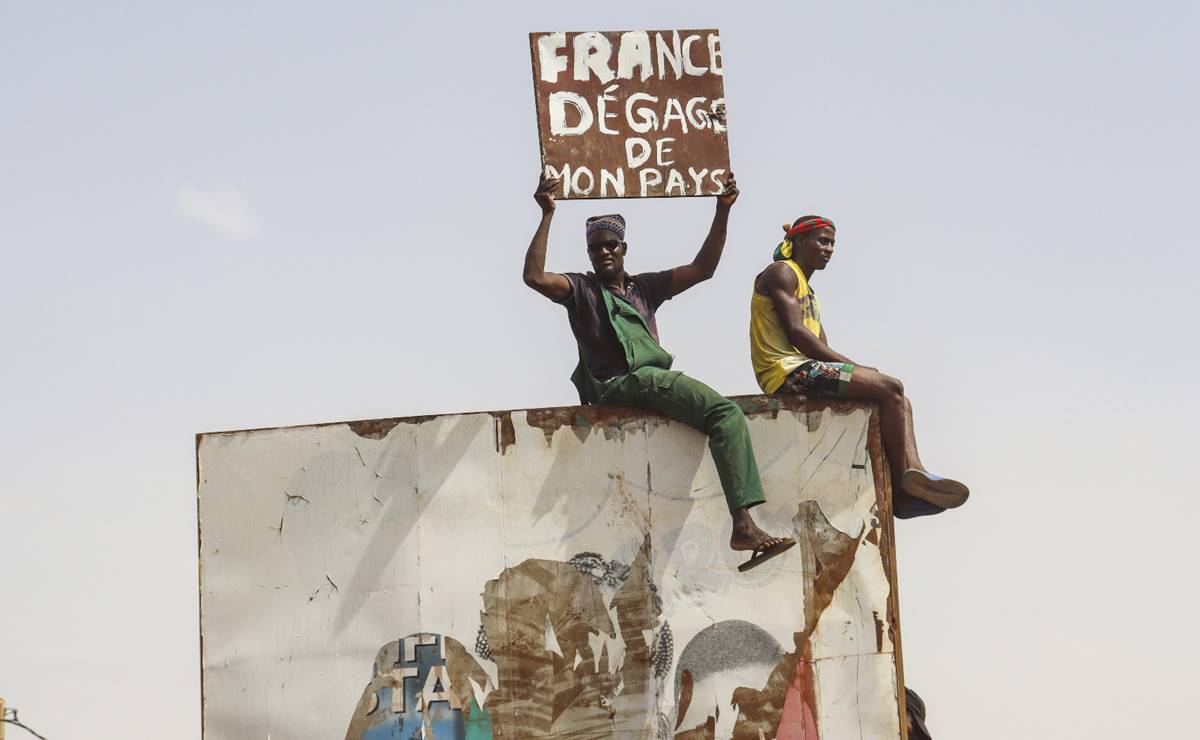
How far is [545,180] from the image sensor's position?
39.6ft

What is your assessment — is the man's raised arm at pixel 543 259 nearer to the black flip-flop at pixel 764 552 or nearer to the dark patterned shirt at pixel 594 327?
the dark patterned shirt at pixel 594 327

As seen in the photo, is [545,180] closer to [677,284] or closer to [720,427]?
[677,284]

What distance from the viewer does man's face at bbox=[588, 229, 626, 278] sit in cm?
1230

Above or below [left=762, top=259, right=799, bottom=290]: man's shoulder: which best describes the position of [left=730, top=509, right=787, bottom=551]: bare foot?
below

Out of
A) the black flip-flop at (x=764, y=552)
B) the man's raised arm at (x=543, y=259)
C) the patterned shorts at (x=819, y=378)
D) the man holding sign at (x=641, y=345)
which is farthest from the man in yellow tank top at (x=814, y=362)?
the man's raised arm at (x=543, y=259)

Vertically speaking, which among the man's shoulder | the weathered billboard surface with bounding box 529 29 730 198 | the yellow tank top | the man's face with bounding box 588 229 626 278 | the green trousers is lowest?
the green trousers

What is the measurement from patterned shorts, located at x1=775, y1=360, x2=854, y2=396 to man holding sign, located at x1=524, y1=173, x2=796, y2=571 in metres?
0.54

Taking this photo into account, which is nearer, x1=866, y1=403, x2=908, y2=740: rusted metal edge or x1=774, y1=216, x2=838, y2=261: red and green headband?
x1=866, y1=403, x2=908, y2=740: rusted metal edge

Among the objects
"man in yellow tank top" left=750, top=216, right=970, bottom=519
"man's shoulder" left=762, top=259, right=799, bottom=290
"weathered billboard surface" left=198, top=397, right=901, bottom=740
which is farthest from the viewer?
"man's shoulder" left=762, top=259, right=799, bottom=290

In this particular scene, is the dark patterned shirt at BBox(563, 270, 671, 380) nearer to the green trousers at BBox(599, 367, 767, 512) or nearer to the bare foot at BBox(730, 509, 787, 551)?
the green trousers at BBox(599, 367, 767, 512)

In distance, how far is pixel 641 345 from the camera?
12008mm

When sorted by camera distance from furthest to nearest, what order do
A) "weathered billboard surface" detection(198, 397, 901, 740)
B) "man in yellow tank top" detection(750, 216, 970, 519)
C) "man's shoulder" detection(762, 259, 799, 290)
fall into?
1. "man's shoulder" detection(762, 259, 799, 290)
2. "man in yellow tank top" detection(750, 216, 970, 519)
3. "weathered billboard surface" detection(198, 397, 901, 740)

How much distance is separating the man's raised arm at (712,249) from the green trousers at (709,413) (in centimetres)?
103

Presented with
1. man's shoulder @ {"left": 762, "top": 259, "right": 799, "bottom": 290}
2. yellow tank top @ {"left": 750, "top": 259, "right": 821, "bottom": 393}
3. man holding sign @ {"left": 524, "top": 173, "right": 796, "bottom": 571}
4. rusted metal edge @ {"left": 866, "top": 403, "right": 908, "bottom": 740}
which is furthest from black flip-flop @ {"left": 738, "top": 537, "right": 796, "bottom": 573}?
man's shoulder @ {"left": 762, "top": 259, "right": 799, "bottom": 290}
